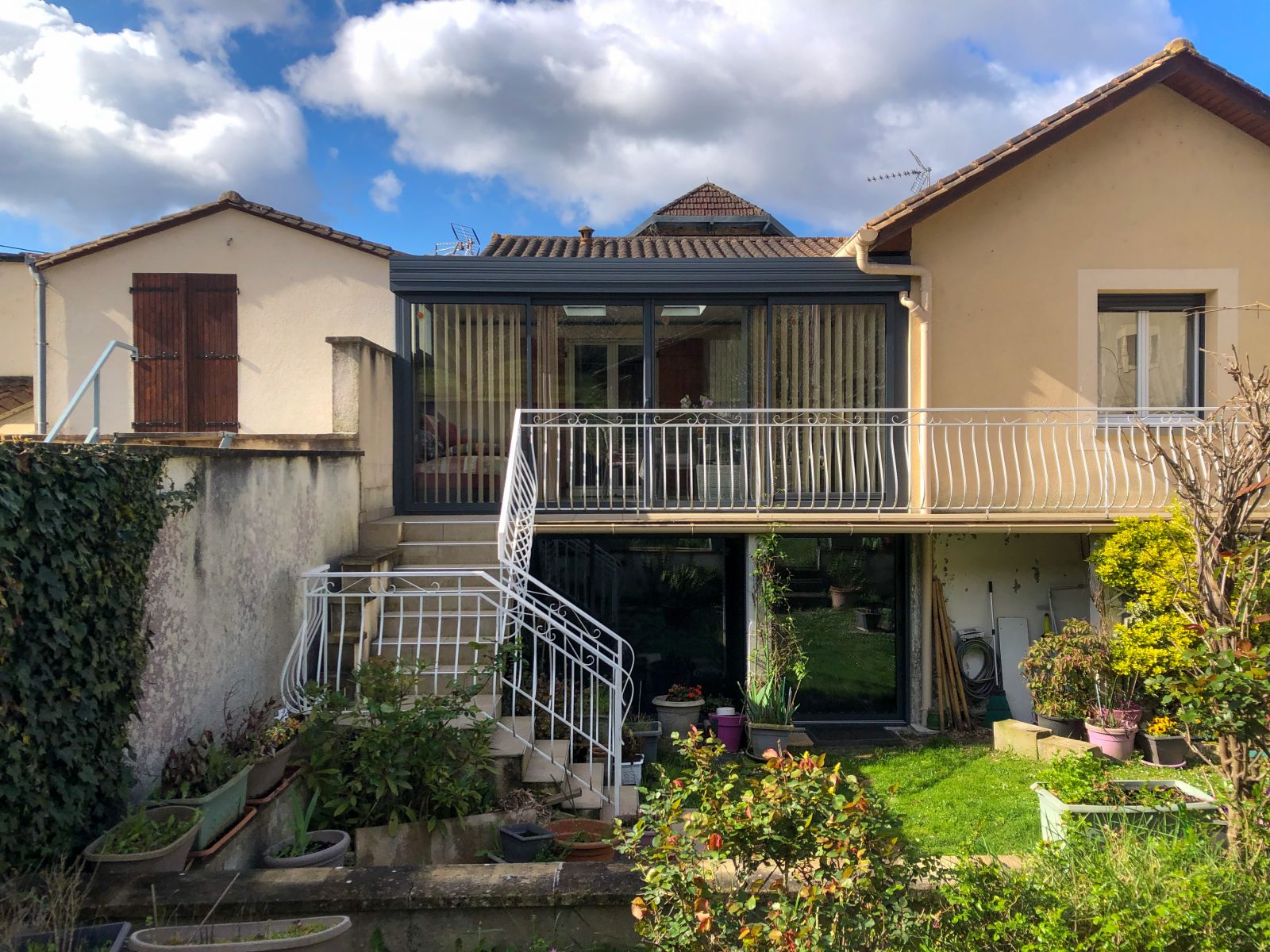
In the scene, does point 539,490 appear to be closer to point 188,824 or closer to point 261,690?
point 261,690

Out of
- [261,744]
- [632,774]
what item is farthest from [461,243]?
[261,744]

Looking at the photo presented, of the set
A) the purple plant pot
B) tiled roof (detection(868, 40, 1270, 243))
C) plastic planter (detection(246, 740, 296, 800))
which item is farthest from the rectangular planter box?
tiled roof (detection(868, 40, 1270, 243))

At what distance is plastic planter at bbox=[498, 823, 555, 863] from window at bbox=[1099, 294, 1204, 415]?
717 cm

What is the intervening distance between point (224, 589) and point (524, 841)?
211 centimetres

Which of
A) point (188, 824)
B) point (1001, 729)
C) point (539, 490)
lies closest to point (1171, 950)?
point (188, 824)

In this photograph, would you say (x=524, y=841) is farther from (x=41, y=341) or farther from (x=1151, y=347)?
(x=41, y=341)

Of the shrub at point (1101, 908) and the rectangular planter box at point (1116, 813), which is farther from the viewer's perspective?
the rectangular planter box at point (1116, 813)

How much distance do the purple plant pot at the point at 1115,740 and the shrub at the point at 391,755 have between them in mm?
5238

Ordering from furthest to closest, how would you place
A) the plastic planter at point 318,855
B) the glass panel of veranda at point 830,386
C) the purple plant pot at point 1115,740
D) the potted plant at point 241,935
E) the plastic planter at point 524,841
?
the glass panel of veranda at point 830,386
the purple plant pot at point 1115,740
the plastic planter at point 524,841
the plastic planter at point 318,855
the potted plant at point 241,935

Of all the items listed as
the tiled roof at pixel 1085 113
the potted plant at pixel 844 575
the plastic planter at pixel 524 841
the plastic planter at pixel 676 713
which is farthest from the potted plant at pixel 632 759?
the tiled roof at pixel 1085 113

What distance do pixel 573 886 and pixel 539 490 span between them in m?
5.67

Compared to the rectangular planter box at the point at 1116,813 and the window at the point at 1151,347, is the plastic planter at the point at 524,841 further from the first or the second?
the window at the point at 1151,347

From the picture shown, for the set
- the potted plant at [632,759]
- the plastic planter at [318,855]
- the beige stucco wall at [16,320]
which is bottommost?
the potted plant at [632,759]

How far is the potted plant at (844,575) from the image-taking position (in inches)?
362
